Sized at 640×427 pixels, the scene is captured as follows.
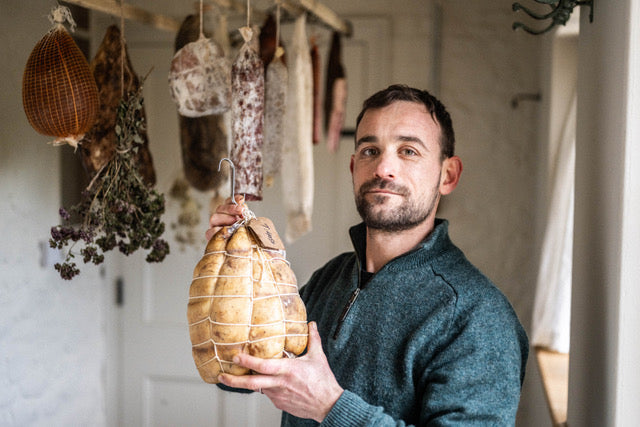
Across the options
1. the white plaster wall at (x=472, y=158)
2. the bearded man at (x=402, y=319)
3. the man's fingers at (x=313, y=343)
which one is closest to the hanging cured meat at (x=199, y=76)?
the bearded man at (x=402, y=319)

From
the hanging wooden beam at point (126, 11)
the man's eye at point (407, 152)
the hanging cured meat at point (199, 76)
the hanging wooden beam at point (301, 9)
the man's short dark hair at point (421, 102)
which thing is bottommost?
the man's eye at point (407, 152)

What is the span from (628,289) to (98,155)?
1.34m

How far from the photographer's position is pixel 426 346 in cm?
123

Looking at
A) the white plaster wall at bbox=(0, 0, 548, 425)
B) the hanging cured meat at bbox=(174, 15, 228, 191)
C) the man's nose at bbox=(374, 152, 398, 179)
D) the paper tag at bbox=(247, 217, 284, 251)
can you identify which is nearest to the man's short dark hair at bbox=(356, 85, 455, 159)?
the man's nose at bbox=(374, 152, 398, 179)

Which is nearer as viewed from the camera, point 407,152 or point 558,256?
point 407,152

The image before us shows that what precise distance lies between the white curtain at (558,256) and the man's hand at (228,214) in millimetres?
1377

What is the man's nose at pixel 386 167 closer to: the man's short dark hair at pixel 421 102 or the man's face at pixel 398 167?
the man's face at pixel 398 167

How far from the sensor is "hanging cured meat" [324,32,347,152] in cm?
263

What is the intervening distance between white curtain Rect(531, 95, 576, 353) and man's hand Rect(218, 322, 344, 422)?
1.39m

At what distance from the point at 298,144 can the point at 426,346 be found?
1.07 meters

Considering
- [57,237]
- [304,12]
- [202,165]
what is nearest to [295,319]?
[57,237]

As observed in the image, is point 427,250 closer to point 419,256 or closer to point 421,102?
point 419,256

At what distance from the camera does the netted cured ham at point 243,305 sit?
105 centimetres

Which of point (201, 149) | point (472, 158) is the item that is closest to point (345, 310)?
point (201, 149)
